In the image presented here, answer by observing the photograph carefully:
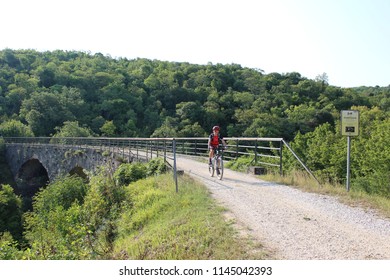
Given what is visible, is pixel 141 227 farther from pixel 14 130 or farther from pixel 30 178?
pixel 14 130

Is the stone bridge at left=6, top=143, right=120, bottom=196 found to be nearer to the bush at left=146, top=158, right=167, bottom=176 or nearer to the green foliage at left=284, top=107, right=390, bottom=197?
the bush at left=146, top=158, right=167, bottom=176

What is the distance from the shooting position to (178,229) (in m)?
6.21

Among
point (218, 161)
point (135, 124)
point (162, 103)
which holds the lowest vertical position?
point (218, 161)

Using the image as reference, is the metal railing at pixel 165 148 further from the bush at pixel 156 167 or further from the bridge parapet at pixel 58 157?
the bridge parapet at pixel 58 157

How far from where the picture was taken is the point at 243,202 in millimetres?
7906

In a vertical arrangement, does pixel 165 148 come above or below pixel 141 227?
above

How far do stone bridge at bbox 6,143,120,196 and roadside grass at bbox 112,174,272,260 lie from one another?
8.13 meters

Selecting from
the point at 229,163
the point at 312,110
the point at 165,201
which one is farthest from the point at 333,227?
the point at 312,110

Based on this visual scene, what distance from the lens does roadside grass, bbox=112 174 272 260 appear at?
5113 millimetres

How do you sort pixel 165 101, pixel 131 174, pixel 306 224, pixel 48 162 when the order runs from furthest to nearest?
pixel 165 101, pixel 48 162, pixel 131 174, pixel 306 224

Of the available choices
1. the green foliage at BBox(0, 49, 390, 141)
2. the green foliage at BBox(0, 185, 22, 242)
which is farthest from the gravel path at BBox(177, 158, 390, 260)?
the green foliage at BBox(0, 49, 390, 141)

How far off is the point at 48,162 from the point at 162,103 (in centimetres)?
5902

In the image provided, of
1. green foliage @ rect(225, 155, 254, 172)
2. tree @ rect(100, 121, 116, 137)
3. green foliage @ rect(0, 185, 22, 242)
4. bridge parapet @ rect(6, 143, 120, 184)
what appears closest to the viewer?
green foliage @ rect(225, 155, 254, 172)

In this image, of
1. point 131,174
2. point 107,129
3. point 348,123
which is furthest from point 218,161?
point 107,129
